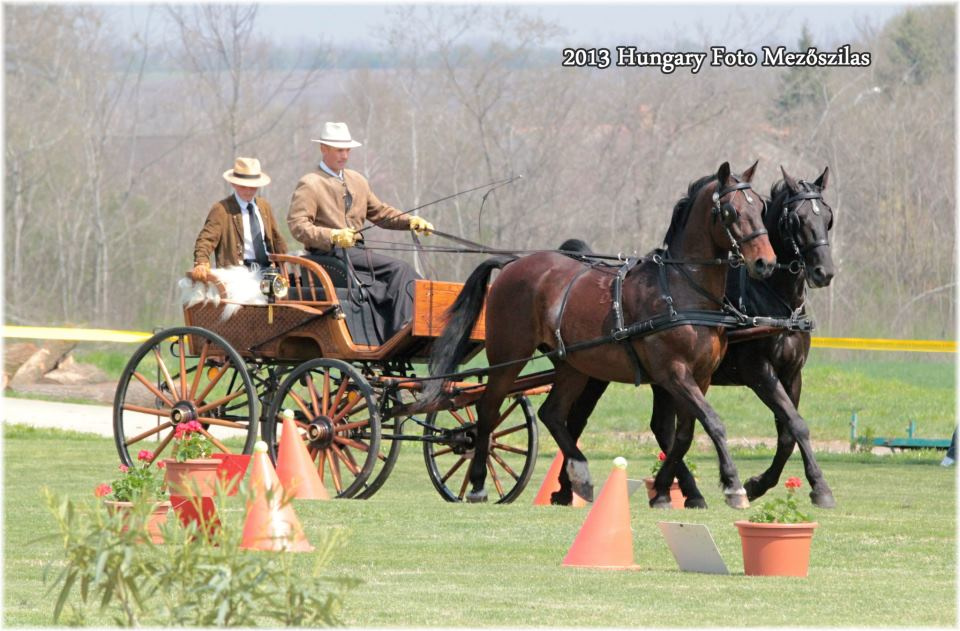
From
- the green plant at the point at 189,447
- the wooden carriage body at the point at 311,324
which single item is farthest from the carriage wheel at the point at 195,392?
the green plant at the point at 189,447

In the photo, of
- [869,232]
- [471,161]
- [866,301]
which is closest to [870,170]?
[869,232]

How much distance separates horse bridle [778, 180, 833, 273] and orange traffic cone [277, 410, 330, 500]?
3.48m

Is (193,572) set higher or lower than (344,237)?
lower

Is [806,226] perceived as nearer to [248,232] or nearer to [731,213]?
[731,213]

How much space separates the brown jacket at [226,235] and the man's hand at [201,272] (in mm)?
49

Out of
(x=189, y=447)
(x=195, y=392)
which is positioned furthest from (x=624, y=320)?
(x=195, y=392)

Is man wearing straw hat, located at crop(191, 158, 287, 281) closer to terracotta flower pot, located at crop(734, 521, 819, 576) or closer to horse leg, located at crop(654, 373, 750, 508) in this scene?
horse leg, located at crop(654, 373, 750, 508)

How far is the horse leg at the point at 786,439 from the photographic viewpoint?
1114 cm

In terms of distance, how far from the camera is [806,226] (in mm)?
11172

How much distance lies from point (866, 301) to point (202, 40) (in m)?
13.1

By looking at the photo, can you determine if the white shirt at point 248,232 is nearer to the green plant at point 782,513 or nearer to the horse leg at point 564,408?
the horse leg at point 564,408

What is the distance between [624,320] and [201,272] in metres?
3.21

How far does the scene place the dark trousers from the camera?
12.4 metres

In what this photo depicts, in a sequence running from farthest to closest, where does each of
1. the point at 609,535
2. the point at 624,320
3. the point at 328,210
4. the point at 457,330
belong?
the point at 328,210, the point at 457,330, the point at 624,320, the point at 609,535
